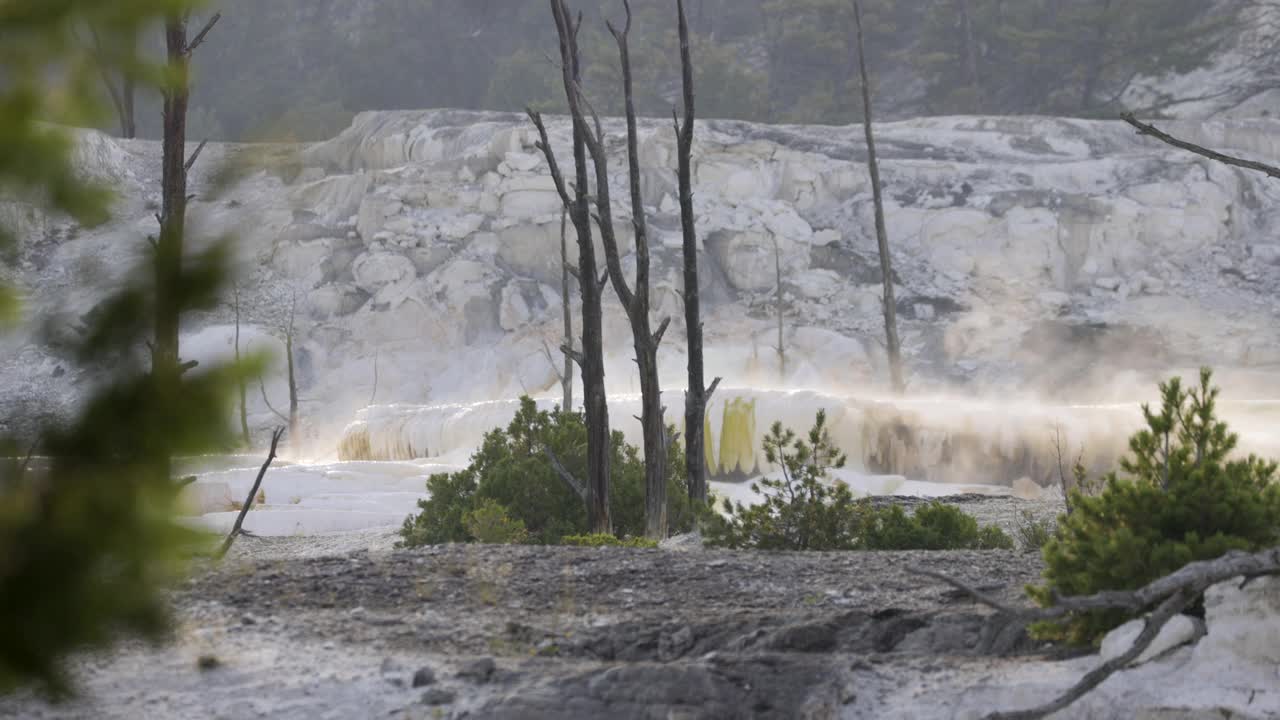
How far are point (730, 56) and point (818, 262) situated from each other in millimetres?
13157

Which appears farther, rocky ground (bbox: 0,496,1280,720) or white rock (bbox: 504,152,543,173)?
white rock (bbox: 504,152,543,173)

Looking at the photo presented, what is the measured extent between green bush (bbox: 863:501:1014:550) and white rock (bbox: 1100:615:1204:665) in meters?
4.04

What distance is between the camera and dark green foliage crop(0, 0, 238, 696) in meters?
1.40

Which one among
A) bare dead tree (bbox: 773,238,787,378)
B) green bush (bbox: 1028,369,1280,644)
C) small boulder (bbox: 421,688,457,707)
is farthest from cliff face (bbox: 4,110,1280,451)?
small boulder (bbox: 421,688,457,707)

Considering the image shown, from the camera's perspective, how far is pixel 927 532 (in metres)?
7.80

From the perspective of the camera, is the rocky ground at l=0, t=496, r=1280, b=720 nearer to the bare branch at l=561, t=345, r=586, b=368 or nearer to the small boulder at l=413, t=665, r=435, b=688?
the small boulder at l=413, t=665, r=435, b=688

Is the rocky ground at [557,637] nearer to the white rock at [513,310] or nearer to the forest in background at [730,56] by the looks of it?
the white rock at [513,310]

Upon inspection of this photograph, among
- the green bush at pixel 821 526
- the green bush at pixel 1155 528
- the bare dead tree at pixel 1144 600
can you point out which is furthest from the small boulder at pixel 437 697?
the green bush at pixel 821 526

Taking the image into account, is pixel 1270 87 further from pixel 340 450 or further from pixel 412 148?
pixel 340 450

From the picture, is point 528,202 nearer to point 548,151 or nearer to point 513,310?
point 513,310

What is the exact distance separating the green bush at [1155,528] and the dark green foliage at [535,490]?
563cm

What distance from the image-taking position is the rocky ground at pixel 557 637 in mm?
3553

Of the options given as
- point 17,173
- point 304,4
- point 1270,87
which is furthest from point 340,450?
point 304,4

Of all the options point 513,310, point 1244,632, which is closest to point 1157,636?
point 1244,632
